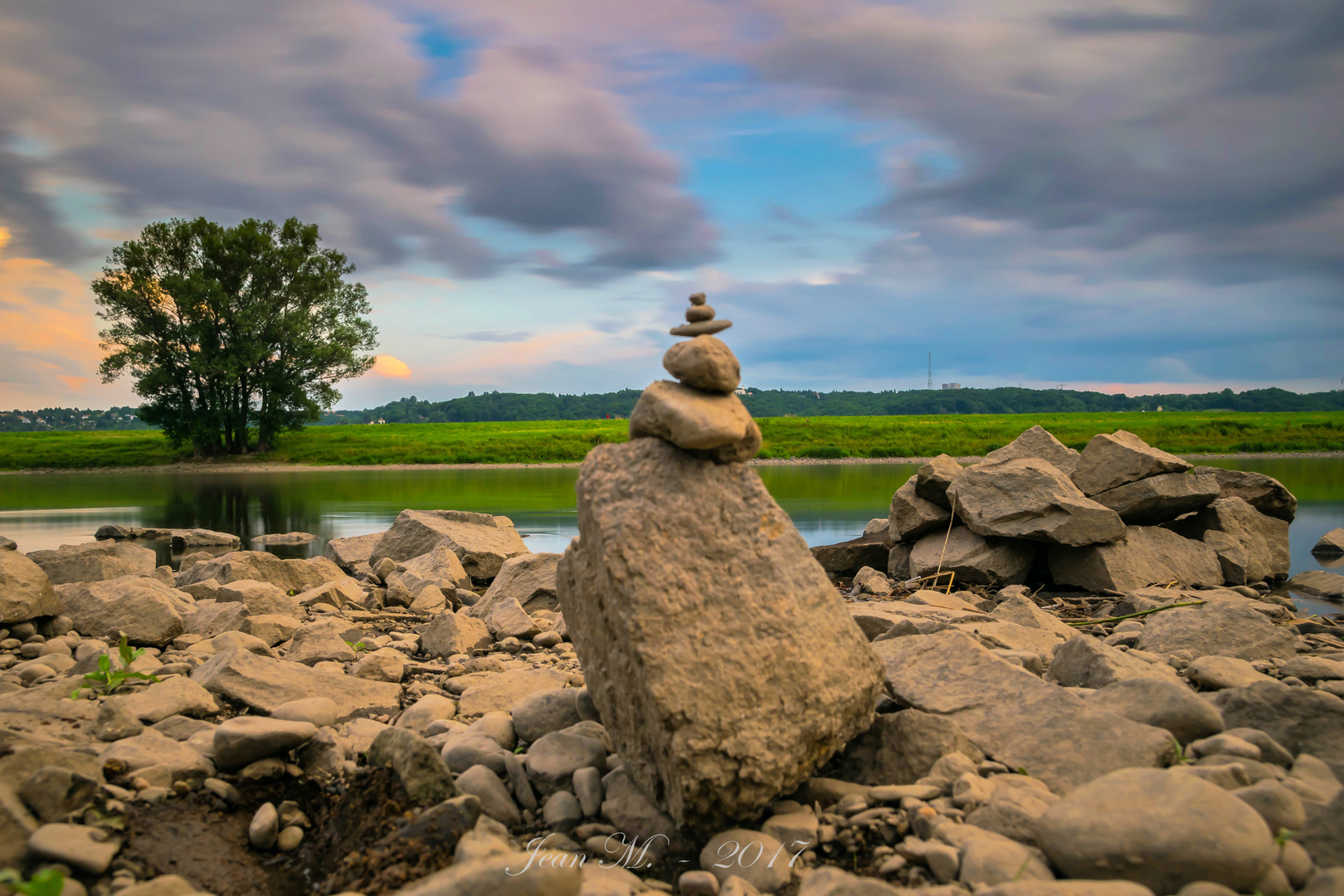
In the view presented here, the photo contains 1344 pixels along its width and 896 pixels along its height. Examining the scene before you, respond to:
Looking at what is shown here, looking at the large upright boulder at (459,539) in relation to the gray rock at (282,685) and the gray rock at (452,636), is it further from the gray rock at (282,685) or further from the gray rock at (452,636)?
the gray rock at (282,685)

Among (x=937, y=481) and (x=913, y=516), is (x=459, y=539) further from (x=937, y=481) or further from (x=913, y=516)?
(x=937, y=481)

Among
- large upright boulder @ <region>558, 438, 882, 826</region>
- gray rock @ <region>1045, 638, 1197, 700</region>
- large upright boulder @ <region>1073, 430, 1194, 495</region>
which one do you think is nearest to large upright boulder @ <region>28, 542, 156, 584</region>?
large upright boulder @ <region>558, 438, 882, 826</region>

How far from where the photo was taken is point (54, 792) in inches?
142

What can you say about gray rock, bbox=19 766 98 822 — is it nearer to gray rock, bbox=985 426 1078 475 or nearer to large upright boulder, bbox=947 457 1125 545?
large upright boulder, bbox=947 457 1125 545

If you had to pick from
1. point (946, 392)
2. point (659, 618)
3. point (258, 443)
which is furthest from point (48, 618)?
point (946, 392)

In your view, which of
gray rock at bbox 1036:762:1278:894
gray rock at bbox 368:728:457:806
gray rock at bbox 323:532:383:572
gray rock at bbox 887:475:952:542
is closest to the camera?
gray rock at bbox 1036:762:1278:894

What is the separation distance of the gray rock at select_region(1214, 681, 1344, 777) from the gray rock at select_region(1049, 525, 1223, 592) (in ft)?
21.2

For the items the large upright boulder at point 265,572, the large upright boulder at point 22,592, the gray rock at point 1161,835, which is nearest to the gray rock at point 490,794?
the gray rock at point 1161,835

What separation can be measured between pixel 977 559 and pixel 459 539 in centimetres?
744

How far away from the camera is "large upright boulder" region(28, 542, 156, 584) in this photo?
9.93m

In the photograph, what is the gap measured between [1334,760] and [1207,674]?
1.17 m

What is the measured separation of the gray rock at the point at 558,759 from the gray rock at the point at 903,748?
1.37 meters

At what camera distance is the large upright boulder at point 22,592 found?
719cm

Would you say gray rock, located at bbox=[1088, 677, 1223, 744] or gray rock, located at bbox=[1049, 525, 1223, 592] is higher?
gray rock, located at bbox=[1088, 677, 1223, 744]
